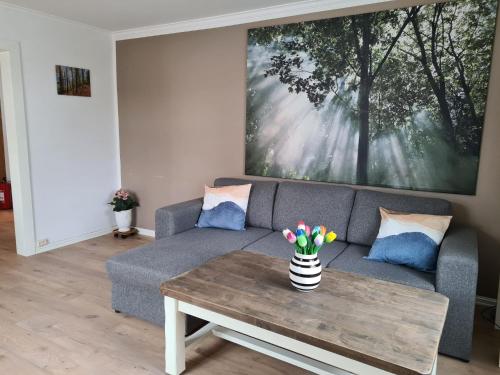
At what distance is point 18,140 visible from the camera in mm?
3467

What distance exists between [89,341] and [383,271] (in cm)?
188

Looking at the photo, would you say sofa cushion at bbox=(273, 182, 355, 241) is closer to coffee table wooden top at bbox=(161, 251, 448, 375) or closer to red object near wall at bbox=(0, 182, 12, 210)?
coffee table wooden top at bbox=(161, 251, 448, 375)

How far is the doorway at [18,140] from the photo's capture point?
11.2ft

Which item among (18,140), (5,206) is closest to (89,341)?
(18,140)

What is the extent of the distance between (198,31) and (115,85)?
134cm

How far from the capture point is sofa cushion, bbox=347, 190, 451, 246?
2578 millimetres

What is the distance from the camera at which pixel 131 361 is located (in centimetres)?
206

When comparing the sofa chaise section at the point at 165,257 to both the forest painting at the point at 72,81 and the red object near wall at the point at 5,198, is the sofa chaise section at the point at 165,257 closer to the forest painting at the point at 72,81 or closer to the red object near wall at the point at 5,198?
the forest painting at the point at 72,81

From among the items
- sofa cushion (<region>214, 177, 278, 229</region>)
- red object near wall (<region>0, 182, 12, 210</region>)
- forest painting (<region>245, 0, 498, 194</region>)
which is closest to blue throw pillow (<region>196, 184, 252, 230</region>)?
sofa cushion (<region>214, 177, 278, 229</region>)

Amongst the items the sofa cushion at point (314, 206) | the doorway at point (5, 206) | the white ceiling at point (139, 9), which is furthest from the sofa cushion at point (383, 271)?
the doorway at point (5, 206)

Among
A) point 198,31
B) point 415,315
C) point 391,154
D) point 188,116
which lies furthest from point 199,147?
point 415,315

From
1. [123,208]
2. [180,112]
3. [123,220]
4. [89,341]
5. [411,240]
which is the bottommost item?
[89,341]

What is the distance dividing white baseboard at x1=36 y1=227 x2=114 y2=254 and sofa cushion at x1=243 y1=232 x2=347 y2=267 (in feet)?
7.92

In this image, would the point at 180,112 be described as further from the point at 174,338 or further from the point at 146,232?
the point at 174,338
